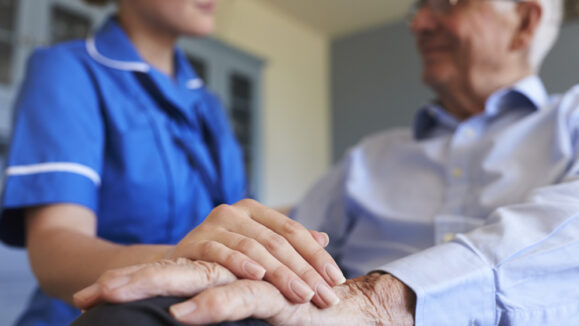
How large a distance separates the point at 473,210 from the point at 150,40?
0.85m

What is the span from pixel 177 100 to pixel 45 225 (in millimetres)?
424

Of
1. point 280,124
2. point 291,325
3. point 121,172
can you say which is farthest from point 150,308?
point 280,124

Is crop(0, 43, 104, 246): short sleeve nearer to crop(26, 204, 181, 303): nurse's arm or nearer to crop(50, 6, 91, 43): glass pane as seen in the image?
crop(26, 204, 181, 303): nurse's arm

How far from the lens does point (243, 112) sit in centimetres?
377

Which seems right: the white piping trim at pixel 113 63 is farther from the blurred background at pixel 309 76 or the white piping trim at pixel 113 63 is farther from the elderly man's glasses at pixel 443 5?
the blurred background at pixel 309 76

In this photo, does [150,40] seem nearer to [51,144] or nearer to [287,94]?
[51,144]

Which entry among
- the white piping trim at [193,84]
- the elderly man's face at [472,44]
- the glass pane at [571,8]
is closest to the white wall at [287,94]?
the glass pane at [571,8]

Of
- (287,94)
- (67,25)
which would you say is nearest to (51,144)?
(67,25)

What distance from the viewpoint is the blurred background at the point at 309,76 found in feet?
11.6

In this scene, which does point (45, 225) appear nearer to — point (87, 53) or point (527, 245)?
point (87, 53)

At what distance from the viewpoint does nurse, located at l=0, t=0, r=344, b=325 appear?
0.49m

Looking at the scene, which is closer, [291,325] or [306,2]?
[291,325]

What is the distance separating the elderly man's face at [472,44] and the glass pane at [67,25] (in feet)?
7.11

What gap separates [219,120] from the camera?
1.29 metres
